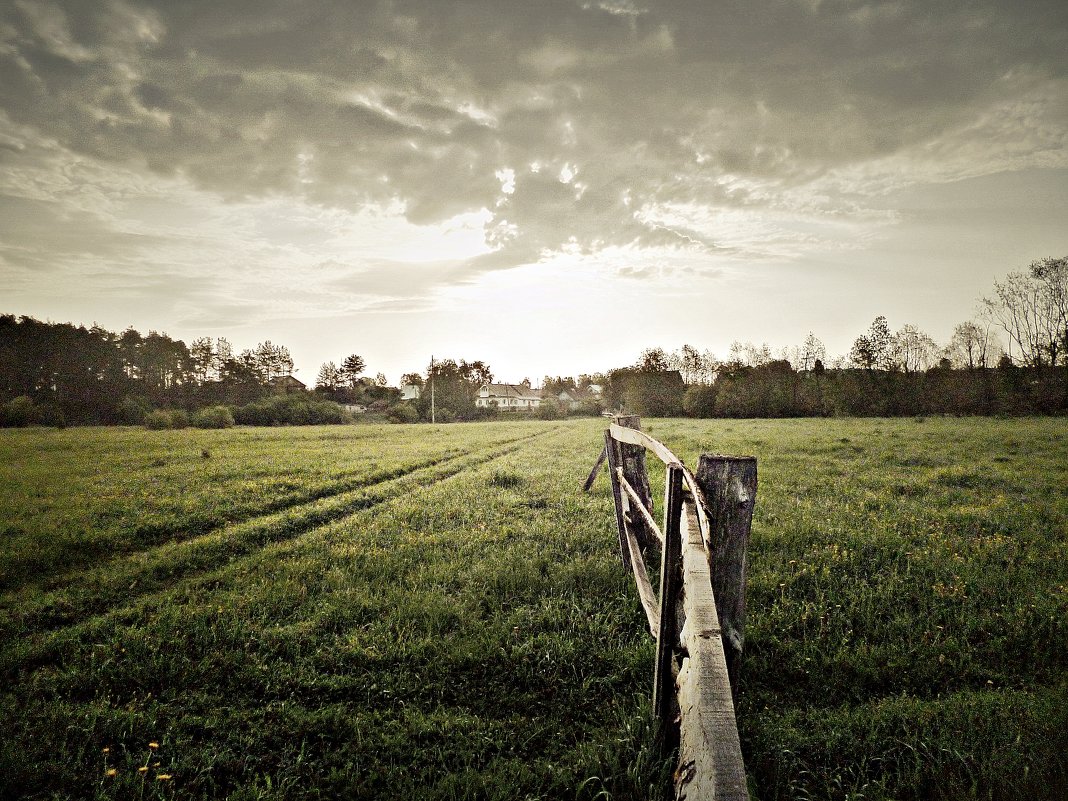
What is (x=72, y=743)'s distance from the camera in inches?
139

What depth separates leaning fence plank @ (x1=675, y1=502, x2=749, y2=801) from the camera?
1521mm

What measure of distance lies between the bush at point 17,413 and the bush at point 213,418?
1108 cm

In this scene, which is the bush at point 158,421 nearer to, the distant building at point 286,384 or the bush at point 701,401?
the distant building at point 286,384

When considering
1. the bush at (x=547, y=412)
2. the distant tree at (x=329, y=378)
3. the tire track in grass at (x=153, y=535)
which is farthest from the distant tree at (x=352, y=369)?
the tire track in grass at (x=153, y=535)

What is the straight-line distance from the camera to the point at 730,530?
9.36 feet

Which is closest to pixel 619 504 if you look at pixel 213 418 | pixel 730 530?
pixel 730 530

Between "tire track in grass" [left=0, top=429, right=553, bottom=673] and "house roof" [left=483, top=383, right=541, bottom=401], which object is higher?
"house roof" [left=483, top=383, right=541, bottom=401]

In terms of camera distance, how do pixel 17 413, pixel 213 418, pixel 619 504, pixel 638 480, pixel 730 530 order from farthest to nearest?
pixel 213 418 → pixel 17 413 → pixel 619 504 → pixel 638 480 → pixel 730 530

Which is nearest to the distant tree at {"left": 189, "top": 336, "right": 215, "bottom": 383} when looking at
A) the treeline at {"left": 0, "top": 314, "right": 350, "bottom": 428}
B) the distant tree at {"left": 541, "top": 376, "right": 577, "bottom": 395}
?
the treeline at {"left": 0, "top": 314, "right": 350, "bottom": 428}

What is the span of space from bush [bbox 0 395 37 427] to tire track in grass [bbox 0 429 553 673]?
40.7 meters

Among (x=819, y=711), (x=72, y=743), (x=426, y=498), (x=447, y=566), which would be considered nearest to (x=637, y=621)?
(x=819, y=711)

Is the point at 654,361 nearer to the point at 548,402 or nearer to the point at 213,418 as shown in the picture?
the point at 548,402

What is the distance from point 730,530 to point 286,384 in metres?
95.3

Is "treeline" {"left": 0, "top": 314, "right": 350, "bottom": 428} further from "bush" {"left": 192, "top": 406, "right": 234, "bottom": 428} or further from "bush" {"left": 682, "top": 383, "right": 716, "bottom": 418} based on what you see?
"bush" {"left": 682, "top": 383, "right": 716, "bottom": 418}
